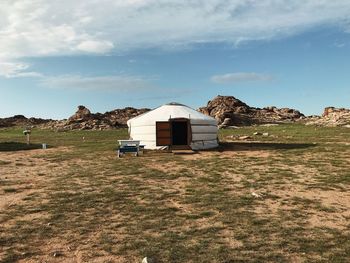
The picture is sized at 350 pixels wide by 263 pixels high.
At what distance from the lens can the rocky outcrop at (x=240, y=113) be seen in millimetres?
59250

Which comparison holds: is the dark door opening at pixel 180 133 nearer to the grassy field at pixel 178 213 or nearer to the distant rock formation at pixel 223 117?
the grassy field at pixel 178 213

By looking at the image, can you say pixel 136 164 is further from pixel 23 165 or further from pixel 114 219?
pixel 114 219

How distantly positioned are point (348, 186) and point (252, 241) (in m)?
5.63

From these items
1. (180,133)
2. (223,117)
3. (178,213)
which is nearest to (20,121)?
(223,117)

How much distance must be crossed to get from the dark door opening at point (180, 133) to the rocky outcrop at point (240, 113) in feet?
99.2

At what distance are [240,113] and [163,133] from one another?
4814 cm

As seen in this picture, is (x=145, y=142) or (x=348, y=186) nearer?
(x=348, y=186)

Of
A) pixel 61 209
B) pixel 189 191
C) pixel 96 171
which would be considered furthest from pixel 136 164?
pixel 61 209

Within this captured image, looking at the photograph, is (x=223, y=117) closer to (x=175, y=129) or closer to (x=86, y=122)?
(x=86, y=122)

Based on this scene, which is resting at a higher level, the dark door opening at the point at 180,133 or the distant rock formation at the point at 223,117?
the distant rock formation at the point at 223,117

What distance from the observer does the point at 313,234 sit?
7.08m

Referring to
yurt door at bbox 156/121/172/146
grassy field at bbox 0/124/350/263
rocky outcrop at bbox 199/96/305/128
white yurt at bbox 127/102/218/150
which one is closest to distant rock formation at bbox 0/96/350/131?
rocky outcrop at bbox 199/96/305/128

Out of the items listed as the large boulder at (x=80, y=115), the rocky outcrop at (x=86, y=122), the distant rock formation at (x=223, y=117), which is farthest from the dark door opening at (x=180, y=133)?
the large boulder at (x=80, y=115)

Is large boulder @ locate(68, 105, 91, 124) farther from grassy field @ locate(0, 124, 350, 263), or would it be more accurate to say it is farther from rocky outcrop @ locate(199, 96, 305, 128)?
grassy field @ locate(0, 124, 350, 263)
